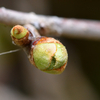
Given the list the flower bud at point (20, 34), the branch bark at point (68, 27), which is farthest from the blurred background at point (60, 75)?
the flower bud at point (20, 34)

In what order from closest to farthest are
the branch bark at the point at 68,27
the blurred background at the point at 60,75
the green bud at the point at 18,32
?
the green bud at the point at 18,32 < the branch bark at the point at 68,27 < the blurred background at the point at 60,75

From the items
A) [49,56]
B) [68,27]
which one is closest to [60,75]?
[68,27]

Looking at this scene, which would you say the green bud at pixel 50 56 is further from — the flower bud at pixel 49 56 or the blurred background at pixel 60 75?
the blurred background at pixel 60 75

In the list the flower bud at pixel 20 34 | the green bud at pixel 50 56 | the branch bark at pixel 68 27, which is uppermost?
the branch bark at pixel 68 27

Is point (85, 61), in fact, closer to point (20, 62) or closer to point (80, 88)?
point (80, 88)

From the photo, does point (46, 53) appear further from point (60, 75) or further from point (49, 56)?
point (60, 75)

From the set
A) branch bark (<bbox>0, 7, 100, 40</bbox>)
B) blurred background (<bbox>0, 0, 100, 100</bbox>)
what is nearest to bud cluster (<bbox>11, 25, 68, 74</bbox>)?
branch bark (<bbox>0, 7, 100, 40</bbox>)

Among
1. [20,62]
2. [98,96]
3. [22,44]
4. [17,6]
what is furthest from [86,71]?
[22,44]
